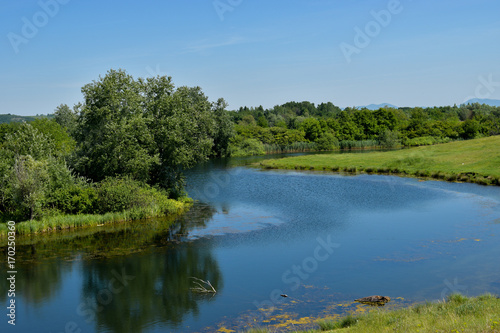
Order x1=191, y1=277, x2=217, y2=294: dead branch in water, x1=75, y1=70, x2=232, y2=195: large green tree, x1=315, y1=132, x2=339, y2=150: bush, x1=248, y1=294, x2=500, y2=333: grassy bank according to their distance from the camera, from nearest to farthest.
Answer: x1=248, y1=294, x2=500, y2=333: grassy bank, x1=191, y1=277, x2=217, y2=294: dead branch in water, x1=75, y1=70, x2=232, y2=195: large green tree, x1=315, y1=132, x2=339, y2=150: bush

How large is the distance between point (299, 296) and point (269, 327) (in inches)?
152

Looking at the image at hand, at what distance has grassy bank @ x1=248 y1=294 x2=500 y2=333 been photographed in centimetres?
1282

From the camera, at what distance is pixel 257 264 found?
1040 inches

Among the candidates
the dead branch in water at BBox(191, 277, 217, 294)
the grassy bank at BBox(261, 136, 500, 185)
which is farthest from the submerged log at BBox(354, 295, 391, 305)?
the grassy bank at BBox(261, 136, 500, 185)

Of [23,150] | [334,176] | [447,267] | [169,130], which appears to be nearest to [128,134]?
[169,130]

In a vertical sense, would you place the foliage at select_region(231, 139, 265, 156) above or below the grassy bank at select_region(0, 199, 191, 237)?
above

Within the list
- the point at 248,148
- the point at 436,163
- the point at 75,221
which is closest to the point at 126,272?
the point at 75,221

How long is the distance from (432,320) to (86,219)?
29623 mm

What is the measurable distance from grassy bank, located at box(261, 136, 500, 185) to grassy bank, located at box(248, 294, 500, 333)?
4058 centimetres

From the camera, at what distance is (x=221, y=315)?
19328mm
